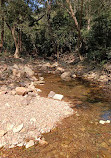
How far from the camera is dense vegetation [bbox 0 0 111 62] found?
46.4 feet

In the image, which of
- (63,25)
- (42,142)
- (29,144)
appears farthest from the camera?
(63,25)

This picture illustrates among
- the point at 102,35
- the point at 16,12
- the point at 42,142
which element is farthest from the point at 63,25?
the point at 42,142

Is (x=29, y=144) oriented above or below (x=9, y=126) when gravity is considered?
below

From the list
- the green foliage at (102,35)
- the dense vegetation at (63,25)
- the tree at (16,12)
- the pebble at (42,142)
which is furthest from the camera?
the tree at (16,12)

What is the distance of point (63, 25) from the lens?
865 inches

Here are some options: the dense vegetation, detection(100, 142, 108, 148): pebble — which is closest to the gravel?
detection(100, 142, 108, 148): pebble

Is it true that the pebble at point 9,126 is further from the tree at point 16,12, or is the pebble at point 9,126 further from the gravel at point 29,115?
the tree at point 16,12

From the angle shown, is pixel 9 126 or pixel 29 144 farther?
pixel 9 126

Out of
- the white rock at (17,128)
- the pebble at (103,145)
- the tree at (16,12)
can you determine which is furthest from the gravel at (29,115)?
the tree at (16,12)

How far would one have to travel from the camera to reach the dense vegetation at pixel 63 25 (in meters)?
14.1

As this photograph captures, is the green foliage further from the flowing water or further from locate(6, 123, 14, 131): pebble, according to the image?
locate(6, 123, 14, 131): pebble

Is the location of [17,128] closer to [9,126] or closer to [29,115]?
[9,126]

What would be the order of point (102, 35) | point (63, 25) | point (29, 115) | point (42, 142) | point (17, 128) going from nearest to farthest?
point (42, 142)
point (17, 128)
point (29, 115)
point (102, 35)
point (63, 25)

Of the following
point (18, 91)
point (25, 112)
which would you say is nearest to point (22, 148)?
point (25, 112)
